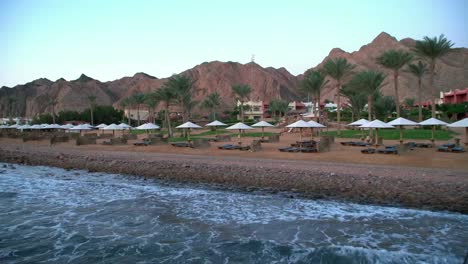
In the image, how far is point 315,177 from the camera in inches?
488

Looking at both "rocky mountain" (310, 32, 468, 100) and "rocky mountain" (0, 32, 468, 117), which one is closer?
"rocky mountain" (310, 32, 468, 100)

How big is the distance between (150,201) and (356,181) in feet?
21.6

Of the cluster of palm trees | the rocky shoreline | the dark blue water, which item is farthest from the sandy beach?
the cluster of palm trees

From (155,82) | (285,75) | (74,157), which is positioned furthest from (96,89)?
(74,157)

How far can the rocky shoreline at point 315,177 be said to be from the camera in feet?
32.9

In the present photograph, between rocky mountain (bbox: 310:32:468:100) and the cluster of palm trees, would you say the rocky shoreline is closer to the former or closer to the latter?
the cluster of palm trees

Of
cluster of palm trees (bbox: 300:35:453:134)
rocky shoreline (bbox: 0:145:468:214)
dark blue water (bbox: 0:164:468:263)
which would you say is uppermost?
cluster of palm trees (bbox: 300:35:453:134)

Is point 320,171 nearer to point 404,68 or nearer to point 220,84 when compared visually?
point 404,68

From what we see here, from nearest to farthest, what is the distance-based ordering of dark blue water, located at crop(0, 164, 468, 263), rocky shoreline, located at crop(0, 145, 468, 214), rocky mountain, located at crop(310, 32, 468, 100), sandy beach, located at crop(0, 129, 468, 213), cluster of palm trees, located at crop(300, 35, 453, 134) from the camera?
dark blue water, located at crop(0, 164, 468, 263) → rocky shoreline, located at crop(0, 145, 468, 214) → sandy beach, located at crop(0, 129, 468, 213) → cluster of palm trees, located at crop(300, 35, 453, 134) → rocky mountain, located at crop(310, 32, 468, 100)

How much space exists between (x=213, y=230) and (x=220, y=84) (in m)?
124

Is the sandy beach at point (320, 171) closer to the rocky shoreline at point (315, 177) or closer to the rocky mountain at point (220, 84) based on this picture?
the rocky shoreline at point (315, 177)

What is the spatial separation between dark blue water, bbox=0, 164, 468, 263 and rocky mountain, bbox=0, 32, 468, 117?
9228 cm


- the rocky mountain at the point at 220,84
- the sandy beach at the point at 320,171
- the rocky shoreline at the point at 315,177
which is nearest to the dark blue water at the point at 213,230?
the rocky shoreline at the point at 315,177

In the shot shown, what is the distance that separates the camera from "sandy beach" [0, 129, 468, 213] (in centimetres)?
1027
